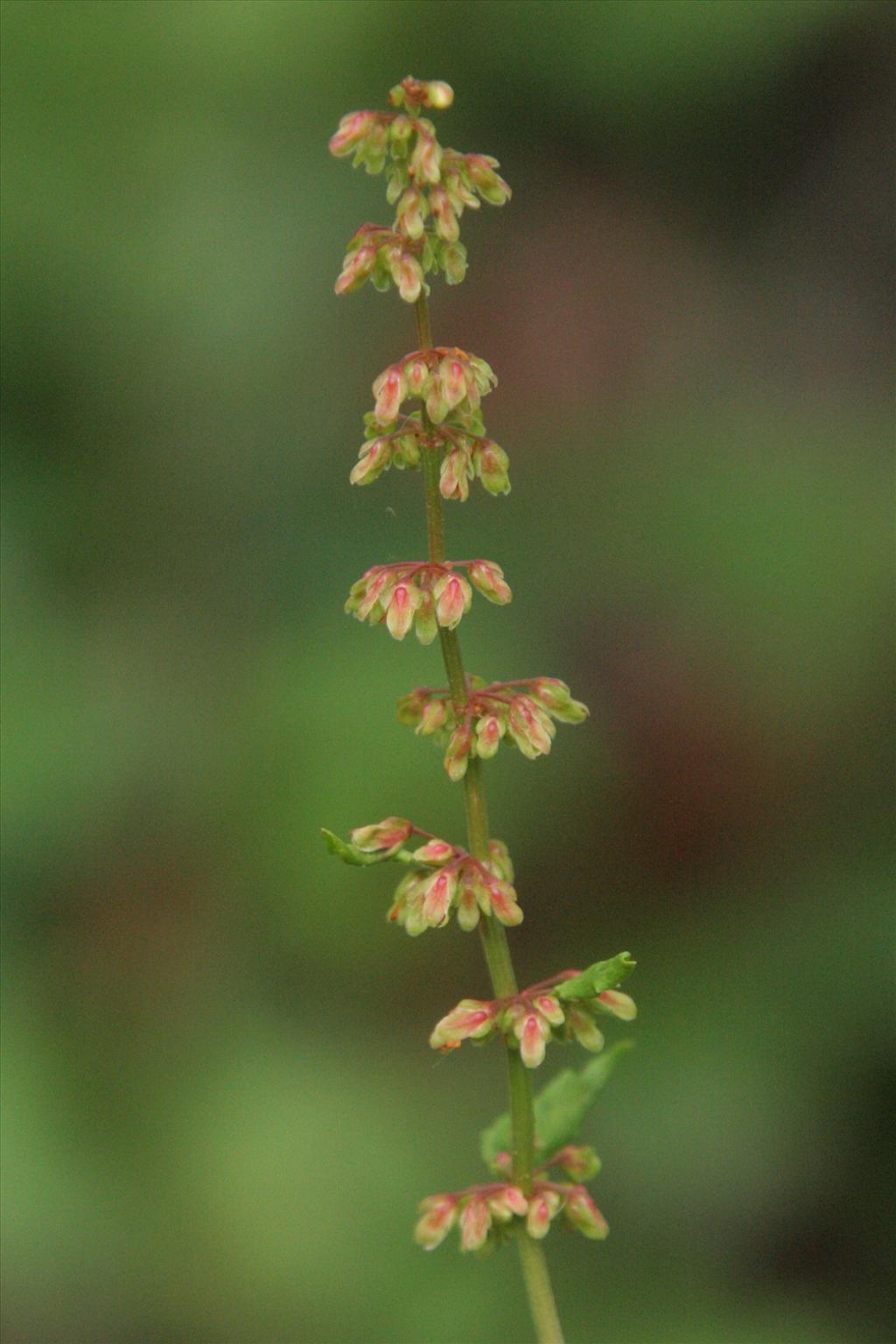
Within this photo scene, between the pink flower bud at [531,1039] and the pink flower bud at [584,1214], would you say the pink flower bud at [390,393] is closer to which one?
the pink flower bud at [531,1039]

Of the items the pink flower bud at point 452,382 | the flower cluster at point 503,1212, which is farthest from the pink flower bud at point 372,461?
the flower cluster at point 503,1212

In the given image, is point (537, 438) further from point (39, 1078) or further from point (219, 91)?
point (39, 1078)

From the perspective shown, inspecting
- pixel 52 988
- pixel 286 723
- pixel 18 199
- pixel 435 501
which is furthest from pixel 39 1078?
pixel 435 501

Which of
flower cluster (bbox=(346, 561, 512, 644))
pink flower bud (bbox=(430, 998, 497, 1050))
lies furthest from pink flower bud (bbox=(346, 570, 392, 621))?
pink flower bud (bbox=(430, 998, 497, 1050))

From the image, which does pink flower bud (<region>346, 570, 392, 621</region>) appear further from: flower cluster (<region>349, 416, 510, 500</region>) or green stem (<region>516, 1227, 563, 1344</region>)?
green stem (<region>516, 1227, 563, 1344</region>)

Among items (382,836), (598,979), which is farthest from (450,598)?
(598,979)
